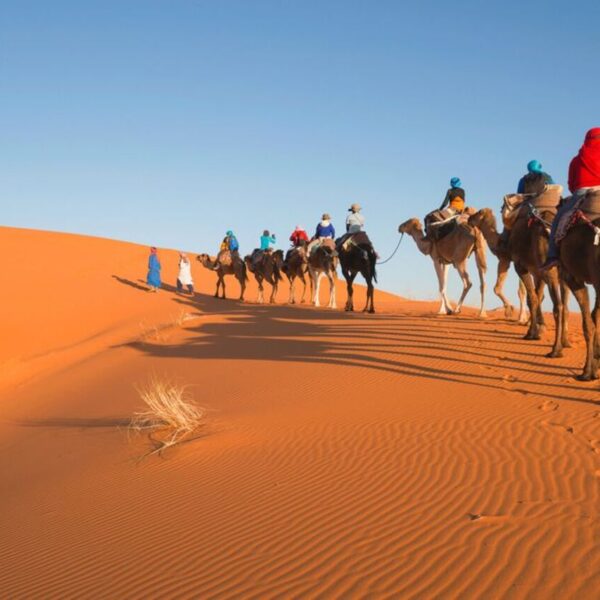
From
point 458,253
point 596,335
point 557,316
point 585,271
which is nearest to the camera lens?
point 585,271

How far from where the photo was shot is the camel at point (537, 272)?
36.6 feet

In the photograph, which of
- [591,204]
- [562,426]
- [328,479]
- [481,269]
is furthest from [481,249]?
[328,479]

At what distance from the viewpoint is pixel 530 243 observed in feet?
40.5

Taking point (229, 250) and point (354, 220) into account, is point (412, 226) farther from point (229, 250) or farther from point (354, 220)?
point (229, 250)

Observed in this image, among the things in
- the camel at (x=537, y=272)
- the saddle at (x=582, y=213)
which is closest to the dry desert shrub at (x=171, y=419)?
the saddle at (x=582, y=213)

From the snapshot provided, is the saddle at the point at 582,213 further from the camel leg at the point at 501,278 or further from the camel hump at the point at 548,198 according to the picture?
the camel leg at the point at 501,278

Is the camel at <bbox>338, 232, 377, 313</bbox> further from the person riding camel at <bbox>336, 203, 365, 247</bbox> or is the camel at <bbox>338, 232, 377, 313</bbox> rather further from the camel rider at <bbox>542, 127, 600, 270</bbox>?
the camel rider at <bbox>542, 127, 600, 270</bbox>

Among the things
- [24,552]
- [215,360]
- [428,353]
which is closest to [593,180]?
[428,353]

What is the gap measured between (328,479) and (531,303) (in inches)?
309

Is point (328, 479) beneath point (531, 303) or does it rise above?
beneath

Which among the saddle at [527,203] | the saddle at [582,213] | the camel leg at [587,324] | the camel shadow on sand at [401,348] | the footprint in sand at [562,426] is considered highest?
the saddle at [527,203]

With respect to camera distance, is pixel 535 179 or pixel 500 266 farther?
pixel 500 266

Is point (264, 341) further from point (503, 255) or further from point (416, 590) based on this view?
point (416, 590)

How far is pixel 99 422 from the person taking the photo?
438 inches
